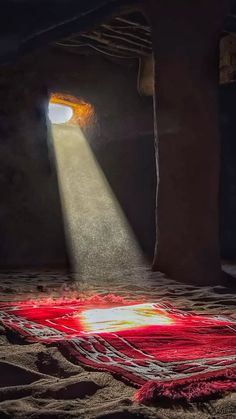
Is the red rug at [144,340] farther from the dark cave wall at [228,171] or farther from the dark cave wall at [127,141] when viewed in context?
the dark cave wall at [228,171]

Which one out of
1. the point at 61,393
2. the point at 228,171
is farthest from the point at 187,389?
the point at 228,171

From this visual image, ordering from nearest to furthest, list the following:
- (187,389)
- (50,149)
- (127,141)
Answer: (187,389) → (50,149) → (127,141)

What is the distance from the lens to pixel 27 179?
7.28 meters

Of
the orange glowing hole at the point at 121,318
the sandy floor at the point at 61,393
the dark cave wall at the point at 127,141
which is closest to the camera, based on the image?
the sandy floor at the point at 61,393

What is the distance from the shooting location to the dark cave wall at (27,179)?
7109mm

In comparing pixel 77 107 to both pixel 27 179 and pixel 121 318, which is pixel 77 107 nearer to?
pixel 27 179

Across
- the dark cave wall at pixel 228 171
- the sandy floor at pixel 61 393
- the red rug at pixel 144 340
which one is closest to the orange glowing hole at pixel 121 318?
the red rug at pixel 144 340

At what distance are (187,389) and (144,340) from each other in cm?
71

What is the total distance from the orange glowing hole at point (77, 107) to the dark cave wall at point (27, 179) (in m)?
0.42

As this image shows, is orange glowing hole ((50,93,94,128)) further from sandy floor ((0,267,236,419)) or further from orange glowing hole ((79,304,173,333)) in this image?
sandy floor ((0,267,236,419))

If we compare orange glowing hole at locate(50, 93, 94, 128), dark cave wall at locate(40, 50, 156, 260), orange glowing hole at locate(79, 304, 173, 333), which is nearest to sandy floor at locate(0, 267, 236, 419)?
orange glowing hole at locate(79, 304, 173, 333)

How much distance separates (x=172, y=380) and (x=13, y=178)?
5797mm

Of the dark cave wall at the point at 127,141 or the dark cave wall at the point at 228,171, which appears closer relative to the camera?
the dark cave wall at the point at 127,141

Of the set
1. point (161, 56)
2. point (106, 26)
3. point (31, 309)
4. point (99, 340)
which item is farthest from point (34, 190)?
point (99, 340)
